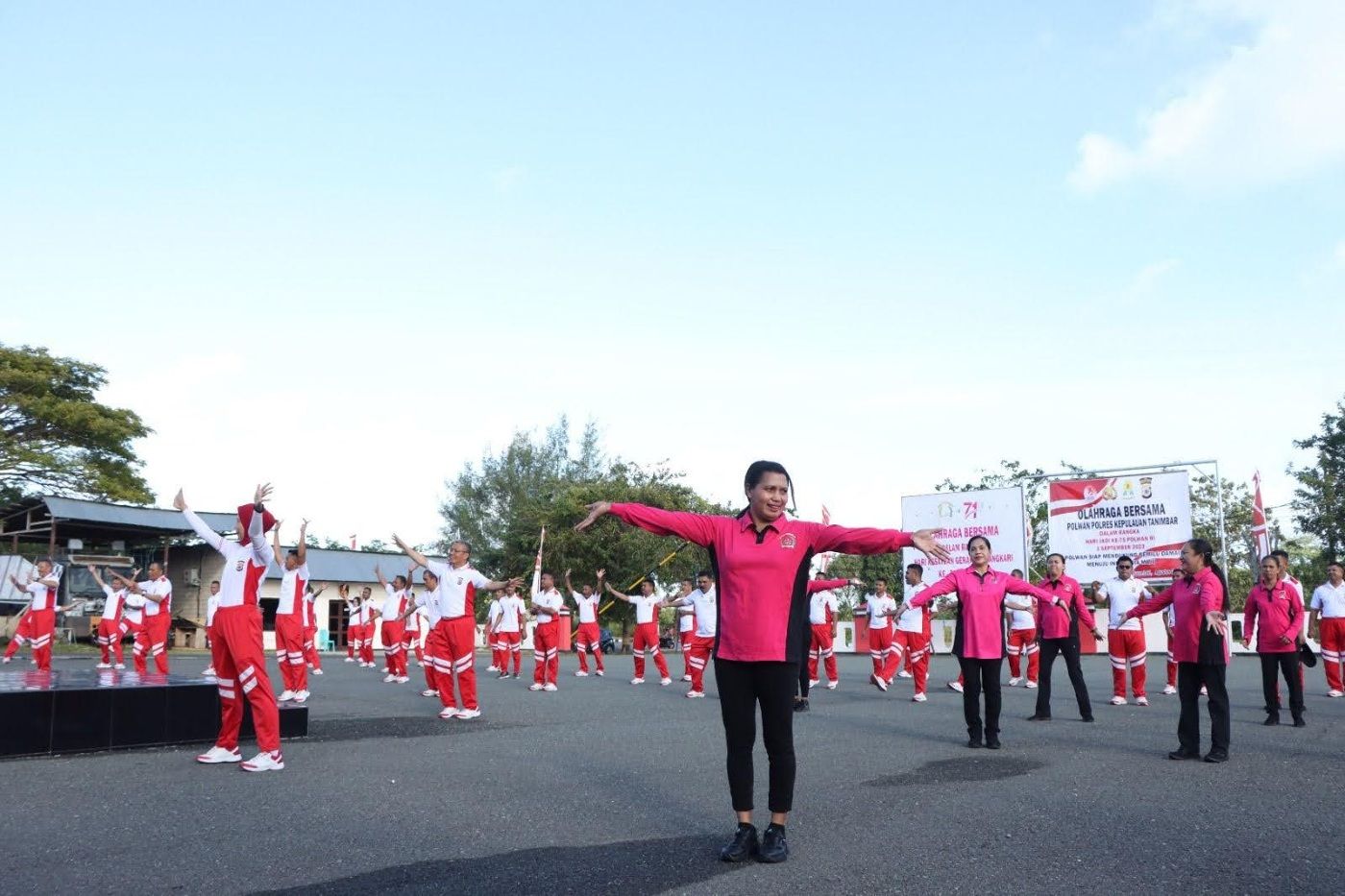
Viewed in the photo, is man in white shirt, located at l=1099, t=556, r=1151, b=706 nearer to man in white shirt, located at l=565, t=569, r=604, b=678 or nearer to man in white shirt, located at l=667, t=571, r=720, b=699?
man in white shirt, located at l=667, t=571, r=720, b=699

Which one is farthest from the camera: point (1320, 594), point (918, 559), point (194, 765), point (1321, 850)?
point (918, 559)

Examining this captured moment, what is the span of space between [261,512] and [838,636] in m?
32.5

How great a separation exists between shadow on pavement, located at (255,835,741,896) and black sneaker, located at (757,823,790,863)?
0.63 ft

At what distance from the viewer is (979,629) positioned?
1050 cm

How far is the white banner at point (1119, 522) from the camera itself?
27484 mm

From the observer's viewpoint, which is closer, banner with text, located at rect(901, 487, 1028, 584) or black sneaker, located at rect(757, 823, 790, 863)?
black sneaker, located at rect(757, 823, 790, 863)

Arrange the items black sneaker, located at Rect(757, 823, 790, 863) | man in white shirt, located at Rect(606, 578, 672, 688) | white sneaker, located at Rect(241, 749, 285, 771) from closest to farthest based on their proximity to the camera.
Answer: black sneaker, located at Rect(757, 823, 790, 863)
white sneaker, located at Rect(241, 749, 285, 771)
man in white shirt, located at Rect(606, 578, 672, 688)

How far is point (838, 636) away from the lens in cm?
3931

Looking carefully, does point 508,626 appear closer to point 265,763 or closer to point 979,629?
point 979,629

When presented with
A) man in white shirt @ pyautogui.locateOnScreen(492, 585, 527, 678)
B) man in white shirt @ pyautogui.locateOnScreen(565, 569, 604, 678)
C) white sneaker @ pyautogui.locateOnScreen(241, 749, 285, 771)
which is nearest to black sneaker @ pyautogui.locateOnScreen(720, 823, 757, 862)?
white sneaker @ pyautogui.locateOnScreen(241, 749, 285, 771)

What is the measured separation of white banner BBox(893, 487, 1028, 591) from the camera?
29047 mm

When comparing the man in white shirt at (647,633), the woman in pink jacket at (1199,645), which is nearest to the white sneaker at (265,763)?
the woman in pink jacket at (1199,645)

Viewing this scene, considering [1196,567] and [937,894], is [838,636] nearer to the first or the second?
[1196,567]

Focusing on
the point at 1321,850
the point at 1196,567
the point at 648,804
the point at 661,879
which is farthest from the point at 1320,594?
the point at 661,879
